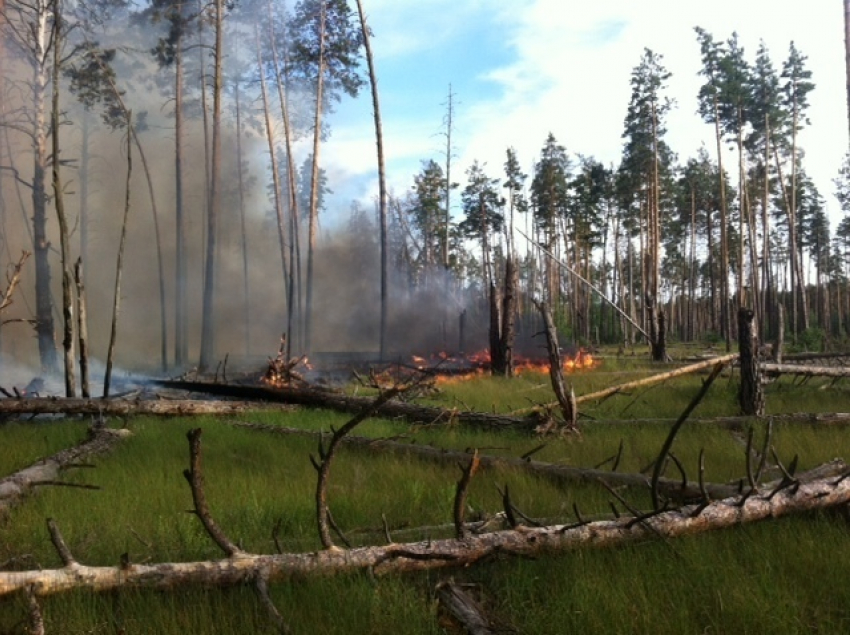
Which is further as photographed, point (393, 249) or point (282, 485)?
point (393, 249)

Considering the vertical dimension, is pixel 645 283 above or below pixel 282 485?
above

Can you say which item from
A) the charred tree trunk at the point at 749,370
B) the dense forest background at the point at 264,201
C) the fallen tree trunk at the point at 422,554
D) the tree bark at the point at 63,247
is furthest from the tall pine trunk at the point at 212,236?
the fallen tree trunk at the point at 422,554

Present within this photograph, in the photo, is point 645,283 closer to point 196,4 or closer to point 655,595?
point 196,4

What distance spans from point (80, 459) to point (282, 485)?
2713mm

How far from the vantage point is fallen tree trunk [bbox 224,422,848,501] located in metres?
4.00

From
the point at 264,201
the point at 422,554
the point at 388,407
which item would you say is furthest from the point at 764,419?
the point at 264,201

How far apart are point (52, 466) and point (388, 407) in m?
4.23

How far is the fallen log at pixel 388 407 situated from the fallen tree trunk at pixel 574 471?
1031 millimetres

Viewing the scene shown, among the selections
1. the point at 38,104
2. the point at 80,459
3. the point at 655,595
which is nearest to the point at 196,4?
the point at 38,104

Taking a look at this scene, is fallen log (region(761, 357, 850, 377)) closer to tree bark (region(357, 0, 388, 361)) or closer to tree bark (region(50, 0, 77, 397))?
tree bark (region(50, 0, 77, 397))

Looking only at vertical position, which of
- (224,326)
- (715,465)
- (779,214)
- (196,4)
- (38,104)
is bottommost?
(715,465)

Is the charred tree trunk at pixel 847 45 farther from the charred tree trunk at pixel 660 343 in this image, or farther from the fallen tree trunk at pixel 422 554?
the fallen tree trunk at pixel 422 554

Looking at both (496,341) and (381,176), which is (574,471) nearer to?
(496,341)

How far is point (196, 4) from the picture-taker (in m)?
24.9
